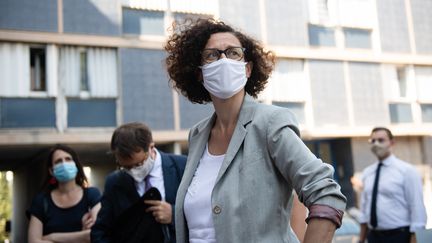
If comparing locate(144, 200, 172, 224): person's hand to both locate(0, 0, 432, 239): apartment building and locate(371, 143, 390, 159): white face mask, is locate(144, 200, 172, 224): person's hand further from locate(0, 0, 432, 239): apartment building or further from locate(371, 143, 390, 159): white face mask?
locate(0, 0, 432, 239): apartment building

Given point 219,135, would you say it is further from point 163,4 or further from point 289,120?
point 163,4

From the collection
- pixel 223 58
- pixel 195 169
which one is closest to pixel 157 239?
pixel 195 169

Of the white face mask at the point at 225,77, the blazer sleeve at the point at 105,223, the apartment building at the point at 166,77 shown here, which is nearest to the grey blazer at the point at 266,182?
the white face mask at the point at 225,77

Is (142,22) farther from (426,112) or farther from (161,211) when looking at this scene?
(161,211)

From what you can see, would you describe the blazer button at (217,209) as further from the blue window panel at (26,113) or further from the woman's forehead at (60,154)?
the blue window panel at (26,113)

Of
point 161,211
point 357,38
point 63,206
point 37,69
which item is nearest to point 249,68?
point 161,211

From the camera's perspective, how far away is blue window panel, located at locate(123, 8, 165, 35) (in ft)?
43.2

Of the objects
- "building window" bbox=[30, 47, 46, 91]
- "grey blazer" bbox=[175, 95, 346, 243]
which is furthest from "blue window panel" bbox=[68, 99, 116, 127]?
"grey blazer" bbox=[175, 95, 346, 243]

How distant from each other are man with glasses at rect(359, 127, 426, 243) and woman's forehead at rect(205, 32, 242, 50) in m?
3.49

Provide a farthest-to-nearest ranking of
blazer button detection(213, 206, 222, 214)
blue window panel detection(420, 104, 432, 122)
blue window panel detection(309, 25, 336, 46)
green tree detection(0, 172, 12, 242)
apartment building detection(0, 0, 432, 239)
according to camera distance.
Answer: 1. green tree detection(0, 172, 12, 242)
2. blue window panel detection(420, 104, 432, 122)
3. blue window panel detection(309, 25, 336, 46)
4. apartment building detection(0, 0, 432, 239)
5. blazer button detection(213, 206, 222, 214)

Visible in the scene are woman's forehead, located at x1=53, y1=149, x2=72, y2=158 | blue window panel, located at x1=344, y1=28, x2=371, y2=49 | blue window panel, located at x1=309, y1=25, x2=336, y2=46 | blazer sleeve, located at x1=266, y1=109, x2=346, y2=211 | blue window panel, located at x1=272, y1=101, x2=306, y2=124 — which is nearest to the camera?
blazer sleeve, located at x1=266, y1=109, x2=346, y2=211

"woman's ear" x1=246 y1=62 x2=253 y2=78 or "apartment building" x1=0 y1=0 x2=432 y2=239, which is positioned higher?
"apartment building" x1=0 y1=0 x2=432 y2=239

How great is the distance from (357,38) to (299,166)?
48.8ft

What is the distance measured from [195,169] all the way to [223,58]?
47 cm
